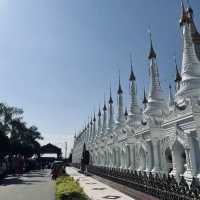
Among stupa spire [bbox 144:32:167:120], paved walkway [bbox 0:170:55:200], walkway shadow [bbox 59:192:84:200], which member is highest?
stupa spire [bbox 144:32:167:120]

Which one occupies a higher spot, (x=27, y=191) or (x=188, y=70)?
(x=188, y=70)

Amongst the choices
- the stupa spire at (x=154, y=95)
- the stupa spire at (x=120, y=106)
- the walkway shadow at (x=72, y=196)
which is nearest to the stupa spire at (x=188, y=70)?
the stupa spire at (x=154, y=95)

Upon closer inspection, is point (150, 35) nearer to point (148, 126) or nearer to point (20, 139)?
point (148, 126)

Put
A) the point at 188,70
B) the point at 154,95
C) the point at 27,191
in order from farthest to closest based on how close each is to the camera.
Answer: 1. the point at 154,95
2. the point at 27,191
3. the point at 188,70

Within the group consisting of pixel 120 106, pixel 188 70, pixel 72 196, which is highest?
pixel 120 106

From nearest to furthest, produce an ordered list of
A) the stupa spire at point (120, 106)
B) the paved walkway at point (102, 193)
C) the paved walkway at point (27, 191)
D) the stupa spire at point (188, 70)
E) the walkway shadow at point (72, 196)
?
the walkway shadow at point (72, 196)
the paved walkway at point (102, 193)
the stupa spire at point (188, 70)
the paved walkway at point (27, 191)
the stupa spire at point (120, 106)

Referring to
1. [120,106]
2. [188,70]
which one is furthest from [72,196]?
[120,106]

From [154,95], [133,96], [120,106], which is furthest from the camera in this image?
[120,106]

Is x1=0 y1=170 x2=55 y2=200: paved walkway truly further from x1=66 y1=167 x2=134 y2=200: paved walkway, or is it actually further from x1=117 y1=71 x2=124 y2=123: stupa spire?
x1=117 y1=71 x2=124 y2=123: stupa spire

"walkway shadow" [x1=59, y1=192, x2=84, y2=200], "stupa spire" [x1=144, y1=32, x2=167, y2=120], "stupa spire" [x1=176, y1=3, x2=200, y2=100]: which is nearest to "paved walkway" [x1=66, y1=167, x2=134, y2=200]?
"walkway shadow" [x1=59, y1=192, x2=84, y2=200]

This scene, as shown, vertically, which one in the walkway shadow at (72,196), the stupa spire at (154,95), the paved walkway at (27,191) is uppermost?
the stupa spire at (154,95)

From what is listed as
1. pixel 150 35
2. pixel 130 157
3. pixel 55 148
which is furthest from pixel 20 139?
pixel 150 35

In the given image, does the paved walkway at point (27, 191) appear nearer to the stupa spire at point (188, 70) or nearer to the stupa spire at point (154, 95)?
the stupa spire at point (154, 95)

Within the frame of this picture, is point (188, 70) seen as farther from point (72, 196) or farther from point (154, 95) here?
point (72, 196)
